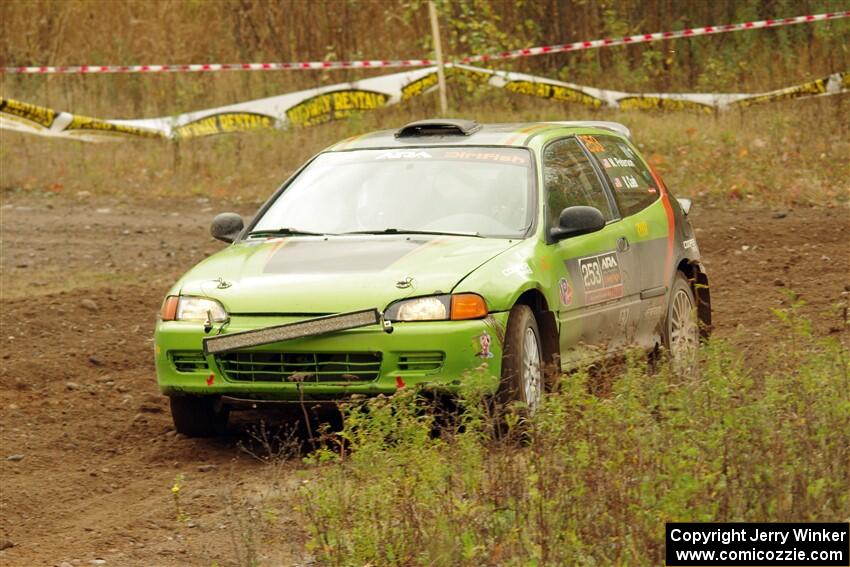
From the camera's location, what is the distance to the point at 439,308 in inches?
279

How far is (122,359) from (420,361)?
357cm

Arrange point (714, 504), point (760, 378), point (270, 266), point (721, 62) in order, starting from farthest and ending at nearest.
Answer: point (721, 62) < point (270, 266) < point (760, 378) < point (714, 504)

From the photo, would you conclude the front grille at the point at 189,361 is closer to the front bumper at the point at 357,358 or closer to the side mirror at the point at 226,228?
the front bumper at the point at 357,358

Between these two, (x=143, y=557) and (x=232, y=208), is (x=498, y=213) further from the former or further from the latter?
(x=232, y=208)

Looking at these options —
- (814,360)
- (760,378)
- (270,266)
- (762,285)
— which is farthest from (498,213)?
(762,285)

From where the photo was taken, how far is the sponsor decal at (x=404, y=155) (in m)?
8.48

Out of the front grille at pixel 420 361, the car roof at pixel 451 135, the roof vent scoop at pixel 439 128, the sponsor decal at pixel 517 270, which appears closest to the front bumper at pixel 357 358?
the front grille at pixel 420 361

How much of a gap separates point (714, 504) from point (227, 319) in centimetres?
305

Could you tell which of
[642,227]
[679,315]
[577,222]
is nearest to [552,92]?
[679,315]

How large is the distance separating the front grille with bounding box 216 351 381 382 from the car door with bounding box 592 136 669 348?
1.84 metres

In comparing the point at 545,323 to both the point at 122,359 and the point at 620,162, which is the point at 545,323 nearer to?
the point at 620,162

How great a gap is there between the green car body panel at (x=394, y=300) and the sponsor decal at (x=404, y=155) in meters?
0.20

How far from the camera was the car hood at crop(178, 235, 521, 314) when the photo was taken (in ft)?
23.5

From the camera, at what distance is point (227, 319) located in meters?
7.30
